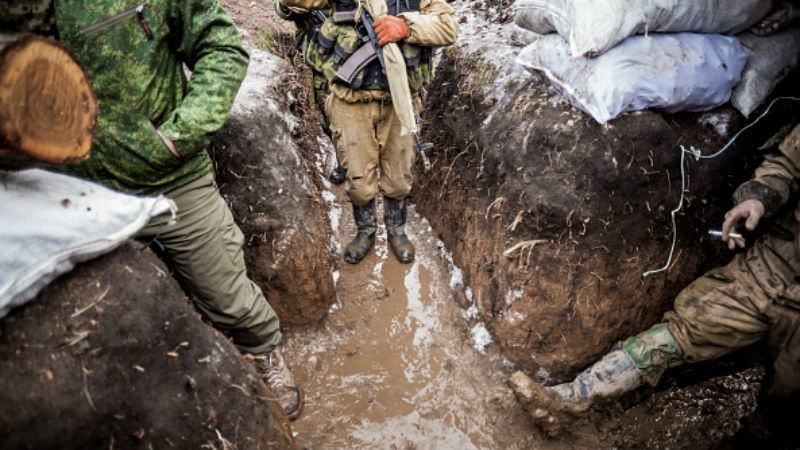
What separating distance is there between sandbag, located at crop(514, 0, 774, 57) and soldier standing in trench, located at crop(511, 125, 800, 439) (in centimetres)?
87

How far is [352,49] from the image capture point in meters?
3.93

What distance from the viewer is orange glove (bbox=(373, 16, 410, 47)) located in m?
3.81

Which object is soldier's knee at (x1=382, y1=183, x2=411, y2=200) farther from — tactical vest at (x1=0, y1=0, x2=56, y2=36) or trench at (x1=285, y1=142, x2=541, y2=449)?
tactical vest at (x1=0, y1=0, x2=56, y2=36)

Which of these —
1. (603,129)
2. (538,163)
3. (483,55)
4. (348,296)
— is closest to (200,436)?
(348,296)

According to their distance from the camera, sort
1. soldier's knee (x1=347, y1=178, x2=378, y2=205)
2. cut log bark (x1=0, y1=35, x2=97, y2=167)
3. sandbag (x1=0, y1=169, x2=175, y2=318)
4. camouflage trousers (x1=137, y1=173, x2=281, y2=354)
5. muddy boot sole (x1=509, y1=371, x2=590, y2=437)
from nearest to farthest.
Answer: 1. cut log bark (x1=0, y1=35, x2=97, y2=167)
2. sandbag (x1=0, y1=169, x2=175, y2=318)
3. camouflage trousers (x1=137, y1=173, x2=281, y2=354)
4. muddy boot sole (x1=509, y1=371, x2=590, y2=437)
5. soldier's knee (x1=347, y1=178, x2=378, y2=205)

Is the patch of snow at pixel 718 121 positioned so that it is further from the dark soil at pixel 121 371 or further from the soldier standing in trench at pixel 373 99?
the dark soil at pixel 121 371

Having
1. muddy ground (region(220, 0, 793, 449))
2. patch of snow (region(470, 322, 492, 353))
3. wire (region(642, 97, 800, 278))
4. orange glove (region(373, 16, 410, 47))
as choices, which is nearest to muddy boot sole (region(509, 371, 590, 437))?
muddy ground (region(220, 0, 793, 449))

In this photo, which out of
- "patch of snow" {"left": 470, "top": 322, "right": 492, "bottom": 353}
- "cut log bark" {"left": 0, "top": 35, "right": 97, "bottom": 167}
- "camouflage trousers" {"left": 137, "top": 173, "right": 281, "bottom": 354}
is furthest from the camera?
"patch of snow" {"left": 470, "top": 322, "right": 492, "bottom": 353}

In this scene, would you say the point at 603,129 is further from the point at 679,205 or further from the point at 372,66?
the point at 372,66

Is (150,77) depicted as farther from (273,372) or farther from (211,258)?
(273,372)

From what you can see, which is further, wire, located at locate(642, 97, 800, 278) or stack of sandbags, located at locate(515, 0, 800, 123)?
wire, located at locate(642, 97, 800, 278)

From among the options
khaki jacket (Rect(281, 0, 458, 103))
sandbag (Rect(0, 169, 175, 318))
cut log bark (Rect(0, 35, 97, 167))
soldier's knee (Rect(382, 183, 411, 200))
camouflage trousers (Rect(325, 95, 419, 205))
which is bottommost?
soldier's knee (Rect(382, 183, 411, 200))

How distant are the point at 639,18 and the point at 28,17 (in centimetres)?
323

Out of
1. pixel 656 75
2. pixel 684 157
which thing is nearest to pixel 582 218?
pixel 684 157
